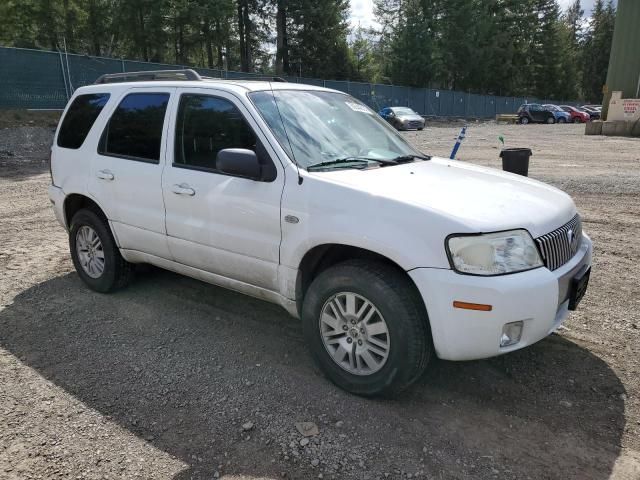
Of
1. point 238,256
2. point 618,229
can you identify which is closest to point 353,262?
point 238,256

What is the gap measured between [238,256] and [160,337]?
1078 millimetres

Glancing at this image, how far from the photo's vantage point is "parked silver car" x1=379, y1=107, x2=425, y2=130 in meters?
31.8

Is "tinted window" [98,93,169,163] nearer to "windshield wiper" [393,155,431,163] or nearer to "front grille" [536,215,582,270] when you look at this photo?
"windshield wiper" [393,155,431,163]

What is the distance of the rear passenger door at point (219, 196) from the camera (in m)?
3.42

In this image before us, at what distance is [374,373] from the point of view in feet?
10.2

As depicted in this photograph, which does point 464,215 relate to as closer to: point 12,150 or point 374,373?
point 374,373

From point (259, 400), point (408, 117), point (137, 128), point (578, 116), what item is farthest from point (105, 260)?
point (578, 116)

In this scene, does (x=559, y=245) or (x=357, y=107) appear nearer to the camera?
(x=559, y=245)

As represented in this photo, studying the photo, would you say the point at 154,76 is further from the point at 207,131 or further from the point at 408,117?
the point at 408,117

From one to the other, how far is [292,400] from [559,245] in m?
1.95

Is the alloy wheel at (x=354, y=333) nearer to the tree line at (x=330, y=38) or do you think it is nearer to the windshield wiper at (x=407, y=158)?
the windshield wiper at (x=407, y=158)

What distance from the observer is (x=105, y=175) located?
4.50 metres

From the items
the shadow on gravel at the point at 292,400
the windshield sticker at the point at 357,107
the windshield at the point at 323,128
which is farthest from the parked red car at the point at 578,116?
the shadow on gravel at the point at 292,400

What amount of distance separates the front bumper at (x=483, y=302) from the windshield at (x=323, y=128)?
1.22 meters
